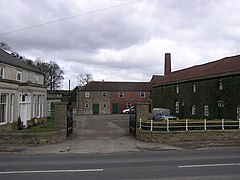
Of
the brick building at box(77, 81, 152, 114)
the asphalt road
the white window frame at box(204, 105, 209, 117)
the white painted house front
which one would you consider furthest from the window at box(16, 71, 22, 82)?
the brick building at box(77, 81, 152, 114)

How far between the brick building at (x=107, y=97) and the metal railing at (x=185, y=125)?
4556 cm

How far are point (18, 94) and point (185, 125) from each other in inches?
531

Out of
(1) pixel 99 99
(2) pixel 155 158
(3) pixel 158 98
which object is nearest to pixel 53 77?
(1) pixel 99 99

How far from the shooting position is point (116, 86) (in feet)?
227

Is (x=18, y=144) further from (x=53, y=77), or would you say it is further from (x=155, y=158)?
(x=53, y=77)

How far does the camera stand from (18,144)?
60.3ft

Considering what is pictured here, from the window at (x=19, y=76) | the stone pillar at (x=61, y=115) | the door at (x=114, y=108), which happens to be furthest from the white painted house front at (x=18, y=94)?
the door at (x=114, y=108)

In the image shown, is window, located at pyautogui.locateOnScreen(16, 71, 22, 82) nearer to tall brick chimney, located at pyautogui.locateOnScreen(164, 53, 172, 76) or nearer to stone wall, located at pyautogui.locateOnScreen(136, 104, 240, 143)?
stone wall, located at pyautogui.locateOnScreen(136, 104, 240, 143)

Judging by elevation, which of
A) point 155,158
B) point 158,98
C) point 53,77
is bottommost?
point 155,158

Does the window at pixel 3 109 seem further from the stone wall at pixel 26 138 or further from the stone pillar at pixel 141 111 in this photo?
the stone pillar at pixel 141 111

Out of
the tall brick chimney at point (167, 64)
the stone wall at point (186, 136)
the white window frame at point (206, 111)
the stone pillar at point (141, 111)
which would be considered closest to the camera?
the stone wall at point (186, 136)

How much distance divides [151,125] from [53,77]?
241 feet

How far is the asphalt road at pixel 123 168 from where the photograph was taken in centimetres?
971

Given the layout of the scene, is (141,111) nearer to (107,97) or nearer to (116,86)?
(107,97)
